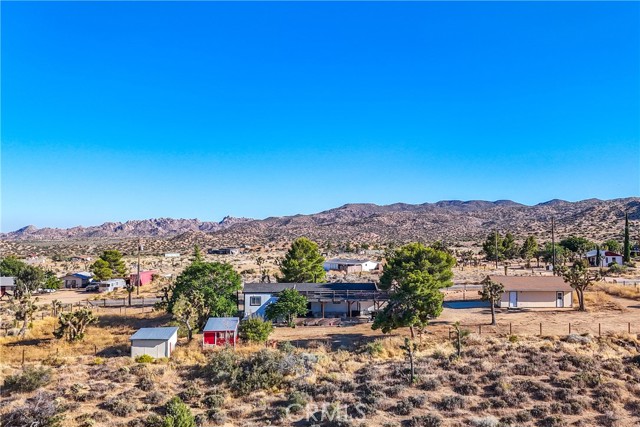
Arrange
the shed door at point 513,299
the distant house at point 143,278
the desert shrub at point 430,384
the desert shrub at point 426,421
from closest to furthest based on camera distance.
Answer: the desert shrub at point 426,421 → the desert shrub at point 430,384 → the shed door at point 513,299 → the distant house at point 143,278

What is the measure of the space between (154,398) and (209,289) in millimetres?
16278

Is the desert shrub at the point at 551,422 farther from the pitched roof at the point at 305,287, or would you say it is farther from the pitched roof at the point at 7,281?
the pitched roof at the point at 7,281

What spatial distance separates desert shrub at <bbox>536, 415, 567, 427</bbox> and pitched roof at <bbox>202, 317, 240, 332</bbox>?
20.7 meters

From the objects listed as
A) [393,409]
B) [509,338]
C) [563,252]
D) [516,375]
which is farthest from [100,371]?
[563,252]

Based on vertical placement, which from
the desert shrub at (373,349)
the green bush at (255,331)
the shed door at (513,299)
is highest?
the shed door at (513,299)

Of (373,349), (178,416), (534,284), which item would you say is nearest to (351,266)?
(534,284)

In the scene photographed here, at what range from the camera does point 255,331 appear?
33781mm

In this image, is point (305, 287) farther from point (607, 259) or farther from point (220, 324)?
point (607, 259)

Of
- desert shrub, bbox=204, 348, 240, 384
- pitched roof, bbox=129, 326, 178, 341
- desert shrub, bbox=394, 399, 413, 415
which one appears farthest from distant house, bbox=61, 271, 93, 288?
desert shrub, bbox=394, 399, 413, 415

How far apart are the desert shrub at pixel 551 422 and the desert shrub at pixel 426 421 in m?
4.56

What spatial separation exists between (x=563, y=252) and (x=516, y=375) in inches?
2299

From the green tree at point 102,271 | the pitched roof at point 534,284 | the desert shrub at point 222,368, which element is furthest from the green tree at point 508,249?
the desert shrub at point 222,368

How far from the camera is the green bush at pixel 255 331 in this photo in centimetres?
3366

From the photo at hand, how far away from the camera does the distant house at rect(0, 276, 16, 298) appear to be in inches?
2466
